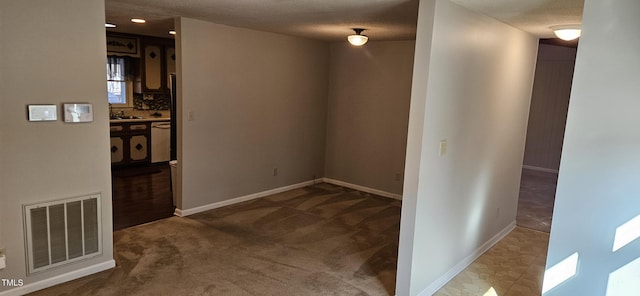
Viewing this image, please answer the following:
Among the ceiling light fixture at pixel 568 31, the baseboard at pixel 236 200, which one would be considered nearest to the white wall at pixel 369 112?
the baseboard at pixel 236 200

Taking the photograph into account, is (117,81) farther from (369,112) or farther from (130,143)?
(369,112)

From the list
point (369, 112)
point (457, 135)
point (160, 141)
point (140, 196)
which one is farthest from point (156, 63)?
point (457, 135)

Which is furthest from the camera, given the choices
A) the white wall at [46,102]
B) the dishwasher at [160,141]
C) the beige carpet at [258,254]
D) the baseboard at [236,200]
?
the dishwasher at [160,141]

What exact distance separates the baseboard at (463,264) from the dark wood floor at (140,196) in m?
2.95

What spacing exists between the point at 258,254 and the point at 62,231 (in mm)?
1533

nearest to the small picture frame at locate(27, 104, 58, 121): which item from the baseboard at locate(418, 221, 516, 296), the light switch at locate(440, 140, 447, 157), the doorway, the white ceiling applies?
the white ceiling

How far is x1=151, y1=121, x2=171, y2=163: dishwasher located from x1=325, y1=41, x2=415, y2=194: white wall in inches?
116

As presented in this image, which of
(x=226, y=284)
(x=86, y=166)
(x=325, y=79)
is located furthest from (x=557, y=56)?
(x=86, y=166)

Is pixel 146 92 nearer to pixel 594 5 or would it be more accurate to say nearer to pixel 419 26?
pixel 419 26

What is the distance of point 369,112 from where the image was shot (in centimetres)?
574

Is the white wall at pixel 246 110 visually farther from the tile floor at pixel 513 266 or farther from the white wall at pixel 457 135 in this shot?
the tile floor at pixel 513 266

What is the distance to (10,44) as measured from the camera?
2566mm

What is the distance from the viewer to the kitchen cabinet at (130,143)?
6406 millimetres

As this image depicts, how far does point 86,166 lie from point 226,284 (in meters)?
1.39
